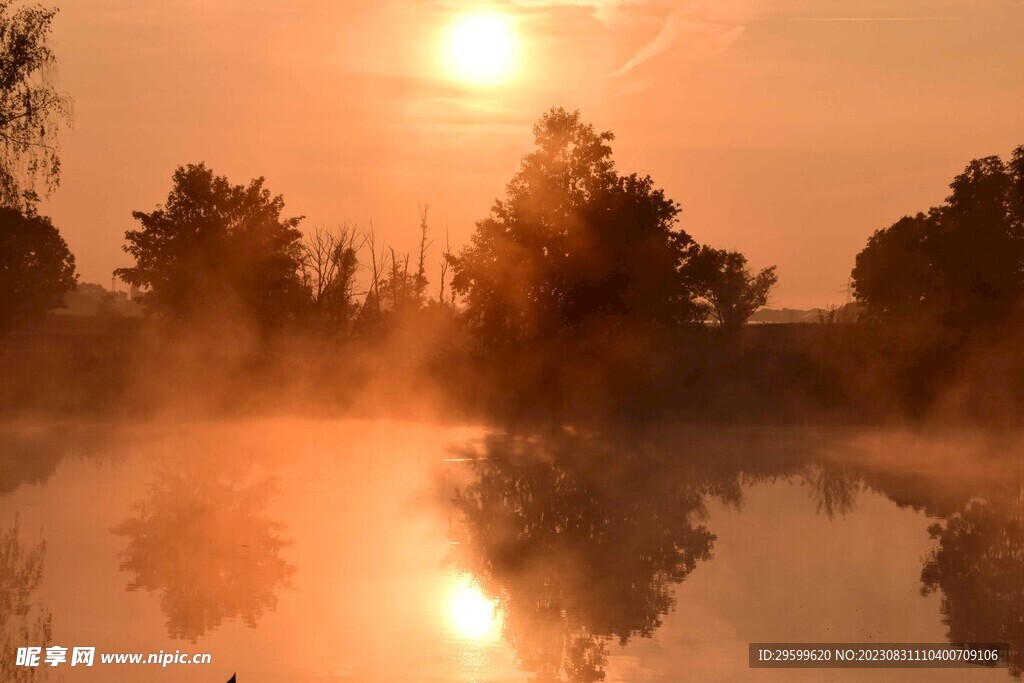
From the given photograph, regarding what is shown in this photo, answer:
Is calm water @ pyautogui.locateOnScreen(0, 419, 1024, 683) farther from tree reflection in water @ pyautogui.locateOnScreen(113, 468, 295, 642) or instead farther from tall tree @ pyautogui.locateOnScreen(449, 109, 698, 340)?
tall tree @ pyautogui.locateOnScreen(449, 109, 698, 340)

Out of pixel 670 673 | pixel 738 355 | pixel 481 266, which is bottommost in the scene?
pixel 670 673

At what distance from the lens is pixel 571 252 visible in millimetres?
47500

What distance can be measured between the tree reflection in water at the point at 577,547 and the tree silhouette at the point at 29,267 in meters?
12.5

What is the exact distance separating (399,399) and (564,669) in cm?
3562

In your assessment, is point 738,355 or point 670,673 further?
point 738,355

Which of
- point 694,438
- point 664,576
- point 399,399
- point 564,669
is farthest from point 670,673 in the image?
point 399,399

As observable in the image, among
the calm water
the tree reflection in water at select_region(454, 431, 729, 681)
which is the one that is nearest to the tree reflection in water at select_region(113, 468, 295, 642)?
the calm water

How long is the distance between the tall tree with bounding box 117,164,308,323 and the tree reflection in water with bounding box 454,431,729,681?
2652 centimetres

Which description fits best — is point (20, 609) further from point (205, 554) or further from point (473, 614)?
point (473, 614)

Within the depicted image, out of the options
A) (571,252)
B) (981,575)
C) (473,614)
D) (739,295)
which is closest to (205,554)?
(473,614)

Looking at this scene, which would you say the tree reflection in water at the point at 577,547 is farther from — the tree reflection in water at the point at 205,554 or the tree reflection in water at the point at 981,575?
the tree reflection in water at the point at 981,575

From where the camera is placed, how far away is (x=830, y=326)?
51.8 metres

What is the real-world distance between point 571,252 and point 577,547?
31347 mm

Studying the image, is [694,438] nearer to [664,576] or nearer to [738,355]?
[738,355]
